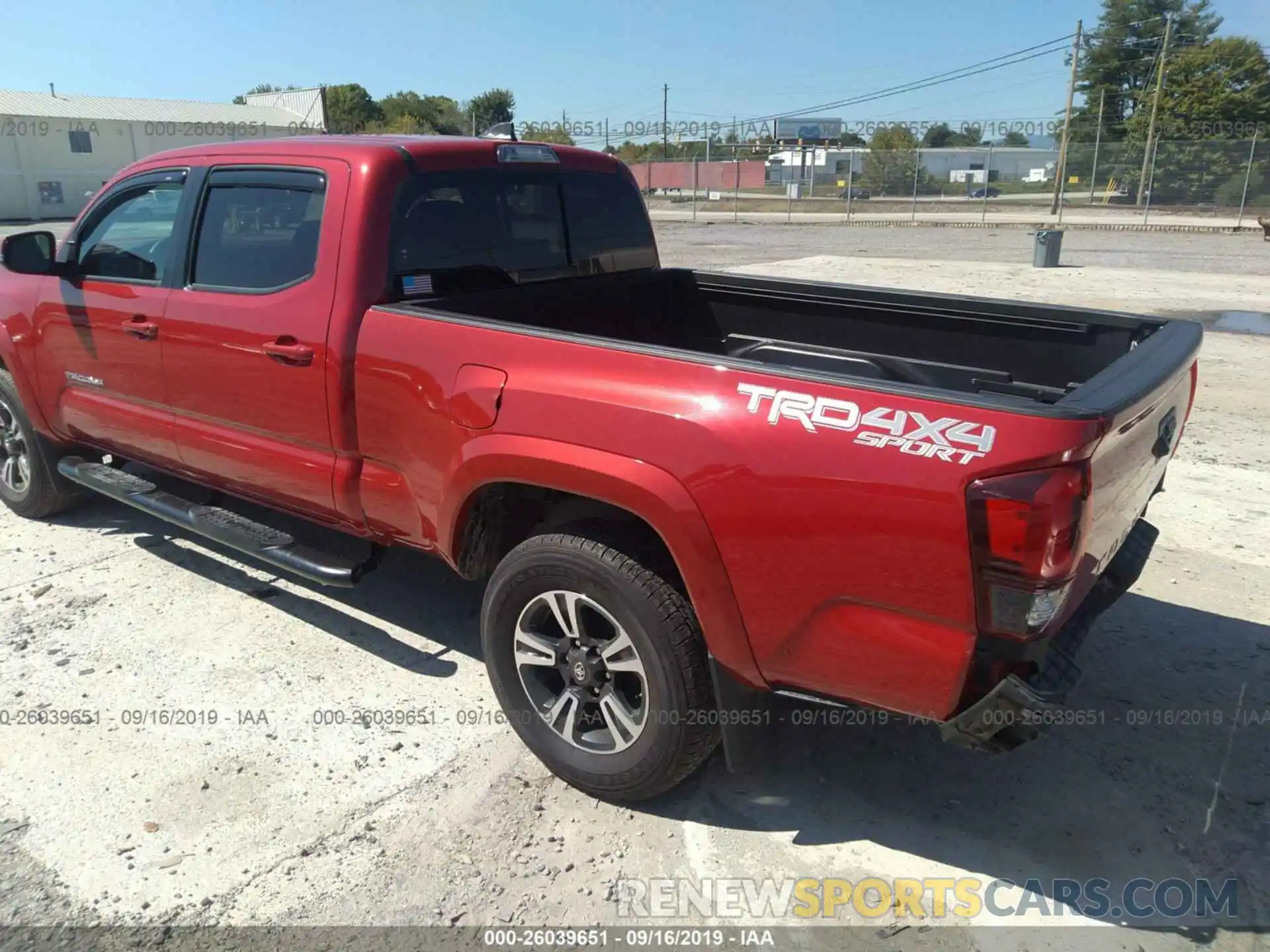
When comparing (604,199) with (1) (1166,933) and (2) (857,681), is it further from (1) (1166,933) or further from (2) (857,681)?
(1) (1166,933)

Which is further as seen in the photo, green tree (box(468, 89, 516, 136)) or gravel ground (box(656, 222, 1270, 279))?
green tree (box(468, 89, 516, 136))

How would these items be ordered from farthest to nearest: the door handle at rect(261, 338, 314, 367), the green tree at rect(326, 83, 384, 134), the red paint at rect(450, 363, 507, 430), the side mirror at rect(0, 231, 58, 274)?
the green tree at rect(326, 83, 384, 134) < the side mirror at rect(0, 231, 58, 274) < the door handle at rect(261, 338, 314, 367) < the red paint at rect(450, 363, 507, 430)

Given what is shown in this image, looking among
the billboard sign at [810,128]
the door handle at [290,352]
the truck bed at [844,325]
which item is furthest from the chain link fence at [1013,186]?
the billboard sign at [810,128]

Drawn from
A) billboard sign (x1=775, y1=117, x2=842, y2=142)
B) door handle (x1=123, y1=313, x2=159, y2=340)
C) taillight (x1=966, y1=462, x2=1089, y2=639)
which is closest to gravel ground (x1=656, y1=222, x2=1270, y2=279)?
door handle (x1=123, y1=313, x2=159, y2=340)

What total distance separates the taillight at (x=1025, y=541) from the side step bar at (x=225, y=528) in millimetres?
2350

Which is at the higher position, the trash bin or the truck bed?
the truck bed

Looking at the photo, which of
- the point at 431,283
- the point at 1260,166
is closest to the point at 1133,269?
the point at 1260,166

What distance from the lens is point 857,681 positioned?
2432 millimetres

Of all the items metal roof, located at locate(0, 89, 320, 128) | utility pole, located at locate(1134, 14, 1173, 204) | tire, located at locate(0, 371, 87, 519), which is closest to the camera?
tire, located at locate(0, 371, 87, 519)

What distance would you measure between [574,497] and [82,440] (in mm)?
3204

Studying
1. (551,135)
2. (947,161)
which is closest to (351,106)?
(551,135)

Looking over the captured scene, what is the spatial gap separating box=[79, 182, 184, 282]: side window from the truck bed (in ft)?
5.09

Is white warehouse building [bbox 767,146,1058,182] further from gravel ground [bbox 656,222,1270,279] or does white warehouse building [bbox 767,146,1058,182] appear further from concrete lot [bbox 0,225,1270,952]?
concrete lot [bbox 0,225,1270,952]

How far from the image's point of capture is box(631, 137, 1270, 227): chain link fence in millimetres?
30516
